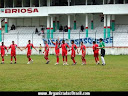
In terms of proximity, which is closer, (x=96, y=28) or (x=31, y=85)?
(x=31, y=85)

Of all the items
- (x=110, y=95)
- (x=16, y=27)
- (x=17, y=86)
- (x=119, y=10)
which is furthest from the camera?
(x=16, y=27)

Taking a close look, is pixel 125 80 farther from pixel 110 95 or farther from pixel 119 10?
pixel 119 10

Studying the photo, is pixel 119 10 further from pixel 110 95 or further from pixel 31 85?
pixel 110 95

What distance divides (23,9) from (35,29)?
3.63m

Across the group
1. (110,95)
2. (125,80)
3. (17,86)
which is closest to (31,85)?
(17,86)

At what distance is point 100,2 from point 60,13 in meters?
5.73

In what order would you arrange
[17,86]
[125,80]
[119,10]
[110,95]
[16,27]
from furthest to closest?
[16,27], [119,10], [125,80], [17,86], [110,95]

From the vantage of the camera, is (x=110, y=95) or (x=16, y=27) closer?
(x=110, y=95)

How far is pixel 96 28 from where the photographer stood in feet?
188

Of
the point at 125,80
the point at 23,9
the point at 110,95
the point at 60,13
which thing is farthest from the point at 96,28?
the point at 110,95

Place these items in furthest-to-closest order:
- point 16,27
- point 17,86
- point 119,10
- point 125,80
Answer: point 16,27, point 119,10, point 125,80, point 17,86

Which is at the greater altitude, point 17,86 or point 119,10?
point 119,10

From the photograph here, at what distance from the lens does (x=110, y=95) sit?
901 cm

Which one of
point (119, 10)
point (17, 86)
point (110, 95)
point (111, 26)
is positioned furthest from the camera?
point (111, 26)
